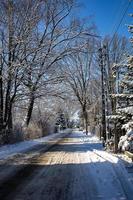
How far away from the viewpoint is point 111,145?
76.4 ft

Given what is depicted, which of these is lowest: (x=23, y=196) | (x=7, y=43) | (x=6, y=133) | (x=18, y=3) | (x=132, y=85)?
(x=23, y=196)

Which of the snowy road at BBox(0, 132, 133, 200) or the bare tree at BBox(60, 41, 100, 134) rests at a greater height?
the bare tree at BBox(60, 41, 100, 134)

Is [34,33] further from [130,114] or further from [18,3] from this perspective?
[130,114]

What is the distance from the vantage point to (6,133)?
29.3m

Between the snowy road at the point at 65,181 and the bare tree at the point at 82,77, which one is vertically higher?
the bare tree at the point at 82,77

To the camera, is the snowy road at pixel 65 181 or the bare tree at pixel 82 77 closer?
the snowy road at pixel 65 181

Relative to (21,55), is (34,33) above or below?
above

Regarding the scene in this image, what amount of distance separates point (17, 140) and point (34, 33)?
8.86 metres

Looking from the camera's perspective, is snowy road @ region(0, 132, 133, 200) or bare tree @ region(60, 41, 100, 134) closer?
snowy road @ region(0, 132, 133, 200)

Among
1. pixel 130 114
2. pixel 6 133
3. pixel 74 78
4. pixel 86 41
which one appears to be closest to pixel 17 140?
pixel 6 133

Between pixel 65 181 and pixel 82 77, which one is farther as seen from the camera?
pixel 82 77

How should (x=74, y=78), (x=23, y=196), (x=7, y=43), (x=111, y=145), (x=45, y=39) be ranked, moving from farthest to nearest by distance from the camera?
(x=74, y=78) < (x=45, y=39) < (x=7, y=43) < (x=111, y=145) < (x=23, y=196)

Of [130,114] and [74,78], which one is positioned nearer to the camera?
[130,114]

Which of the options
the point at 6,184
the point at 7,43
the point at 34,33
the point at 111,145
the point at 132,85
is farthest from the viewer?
the point at 34,33
